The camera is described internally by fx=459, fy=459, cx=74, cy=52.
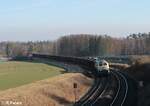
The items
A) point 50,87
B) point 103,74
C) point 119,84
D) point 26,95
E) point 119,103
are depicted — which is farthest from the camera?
point 103,74

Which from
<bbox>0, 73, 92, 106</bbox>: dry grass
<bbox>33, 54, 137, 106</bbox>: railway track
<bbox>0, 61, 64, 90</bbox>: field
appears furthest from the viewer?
<bbox>0, 61, 64, 90</bbox>: field

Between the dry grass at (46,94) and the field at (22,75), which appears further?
the field at (22,75)

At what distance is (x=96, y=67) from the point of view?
66.9m

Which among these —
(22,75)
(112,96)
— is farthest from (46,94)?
(22,75)

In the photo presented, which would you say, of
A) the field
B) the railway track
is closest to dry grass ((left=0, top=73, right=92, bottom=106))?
the railway track

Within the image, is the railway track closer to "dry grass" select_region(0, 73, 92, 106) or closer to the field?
"dry grass" select_region(0, 73, 92, 106)

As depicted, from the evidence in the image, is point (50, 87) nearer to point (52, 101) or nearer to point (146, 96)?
point (52, 101)

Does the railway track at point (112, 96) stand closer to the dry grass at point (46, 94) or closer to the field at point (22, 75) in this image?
the dry grass at point (46, 94)

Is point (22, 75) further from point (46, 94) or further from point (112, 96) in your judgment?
point (112, 96)

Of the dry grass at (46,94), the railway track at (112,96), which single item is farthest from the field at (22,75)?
the railway track at (112,96)

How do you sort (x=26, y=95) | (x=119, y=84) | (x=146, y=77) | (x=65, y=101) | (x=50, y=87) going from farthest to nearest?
(x=146, y=77), (x=119, y=84), (x=50, y=87), (x=65, y=101), (x=26, y=95)

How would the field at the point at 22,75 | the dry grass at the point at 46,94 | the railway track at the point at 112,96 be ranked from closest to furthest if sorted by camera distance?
the railway track at the point at 112,96
the dry grass at the point at 46,94
the field at the point at 22,75

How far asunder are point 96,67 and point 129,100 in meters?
26.8

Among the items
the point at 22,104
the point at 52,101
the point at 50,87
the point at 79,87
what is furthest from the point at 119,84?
the point at 22,104
